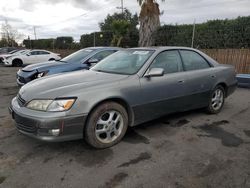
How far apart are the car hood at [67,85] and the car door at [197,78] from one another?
55.6 inches

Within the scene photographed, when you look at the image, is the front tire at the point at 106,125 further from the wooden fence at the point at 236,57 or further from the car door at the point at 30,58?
the car door at the point at 30,58

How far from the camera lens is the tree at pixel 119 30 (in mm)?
17234

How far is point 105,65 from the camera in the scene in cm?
441

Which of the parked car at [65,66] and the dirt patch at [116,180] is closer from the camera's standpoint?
the dirt patch at [116,180]

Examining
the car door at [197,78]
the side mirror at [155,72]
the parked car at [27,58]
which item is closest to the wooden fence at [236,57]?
the car door at [197,78]

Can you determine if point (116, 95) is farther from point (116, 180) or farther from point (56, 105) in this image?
point (116, 180)

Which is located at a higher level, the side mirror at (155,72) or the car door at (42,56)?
the side mirror at (155,72)

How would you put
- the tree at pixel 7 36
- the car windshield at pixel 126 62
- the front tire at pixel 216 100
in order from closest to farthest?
the car windshield at pixel 126 62 < the front tire at pixel 216 100 < the tree at pixel 7 36

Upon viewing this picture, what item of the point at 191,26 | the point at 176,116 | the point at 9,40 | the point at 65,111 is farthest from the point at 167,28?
the point at 9,40

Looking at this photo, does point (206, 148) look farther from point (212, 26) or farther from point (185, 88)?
point (212, 26)

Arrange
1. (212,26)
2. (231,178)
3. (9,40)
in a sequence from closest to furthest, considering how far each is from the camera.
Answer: (231,178) < (212,26) < (9,40)

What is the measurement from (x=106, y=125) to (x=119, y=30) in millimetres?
14950

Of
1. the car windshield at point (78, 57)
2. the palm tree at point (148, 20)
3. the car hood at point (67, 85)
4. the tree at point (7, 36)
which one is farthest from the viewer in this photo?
the tree at point (7, 36)

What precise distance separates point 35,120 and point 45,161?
0.56 metres
